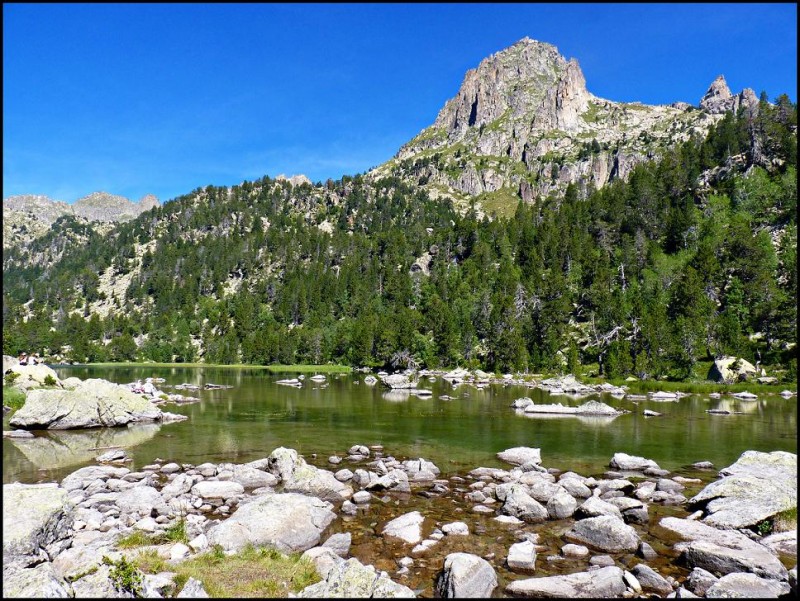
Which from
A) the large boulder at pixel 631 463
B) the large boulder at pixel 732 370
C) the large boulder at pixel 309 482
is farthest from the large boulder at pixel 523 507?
the large boulder at pixel 732 370

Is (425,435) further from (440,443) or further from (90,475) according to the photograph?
(90,475)

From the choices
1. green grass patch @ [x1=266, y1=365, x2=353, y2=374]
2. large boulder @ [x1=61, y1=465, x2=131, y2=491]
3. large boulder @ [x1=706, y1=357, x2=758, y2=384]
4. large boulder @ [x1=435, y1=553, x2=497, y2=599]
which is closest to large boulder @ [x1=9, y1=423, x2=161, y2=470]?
large boulder @ [x1=61, y1=465, x2=131, y2=491]

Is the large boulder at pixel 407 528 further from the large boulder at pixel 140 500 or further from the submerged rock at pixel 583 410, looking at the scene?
the submerged rock at pixel 583 410

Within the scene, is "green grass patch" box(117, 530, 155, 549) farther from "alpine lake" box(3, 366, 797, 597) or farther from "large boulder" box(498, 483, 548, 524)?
"large boulder" box(498, 483, 548, 524)

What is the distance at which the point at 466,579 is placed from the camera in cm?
1507

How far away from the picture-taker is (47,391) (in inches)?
1823

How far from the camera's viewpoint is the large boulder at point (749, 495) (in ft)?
66.0

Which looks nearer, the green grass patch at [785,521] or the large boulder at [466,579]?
the large boulder at [466,579]

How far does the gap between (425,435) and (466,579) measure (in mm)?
27666

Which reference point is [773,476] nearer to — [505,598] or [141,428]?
[505,598]

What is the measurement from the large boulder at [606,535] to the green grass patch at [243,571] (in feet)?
34.4

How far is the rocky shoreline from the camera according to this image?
14336mm

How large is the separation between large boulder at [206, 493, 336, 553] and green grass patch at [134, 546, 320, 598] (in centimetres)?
121

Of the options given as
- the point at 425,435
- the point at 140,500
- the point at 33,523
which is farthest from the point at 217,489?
the point at 425,435
